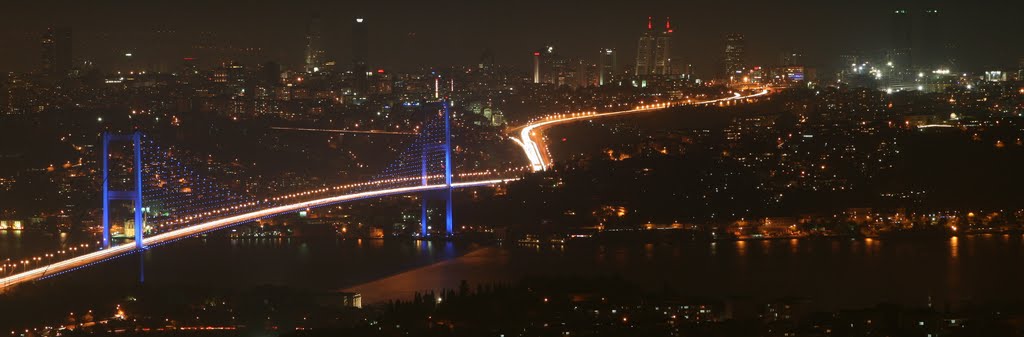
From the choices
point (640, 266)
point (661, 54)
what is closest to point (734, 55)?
point (661, 54)

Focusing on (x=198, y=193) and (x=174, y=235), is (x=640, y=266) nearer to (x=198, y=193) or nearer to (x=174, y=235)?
(x=198, y=193)

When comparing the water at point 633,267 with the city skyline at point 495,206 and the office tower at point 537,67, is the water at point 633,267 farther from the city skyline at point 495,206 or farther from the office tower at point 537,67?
the office tower at point 537,67

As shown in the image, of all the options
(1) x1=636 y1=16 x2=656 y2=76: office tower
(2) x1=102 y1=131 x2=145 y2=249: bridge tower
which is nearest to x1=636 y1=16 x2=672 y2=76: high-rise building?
(1) x1=636 y1=16 x2=656 y2=76: office tower

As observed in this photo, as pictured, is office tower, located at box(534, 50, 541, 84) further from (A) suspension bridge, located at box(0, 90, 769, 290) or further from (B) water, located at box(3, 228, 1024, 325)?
(B) water, located at box(3, 228, 1024, 325)

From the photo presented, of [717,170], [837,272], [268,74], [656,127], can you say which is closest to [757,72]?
[656,127]

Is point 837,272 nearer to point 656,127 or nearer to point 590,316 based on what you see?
point 590,316

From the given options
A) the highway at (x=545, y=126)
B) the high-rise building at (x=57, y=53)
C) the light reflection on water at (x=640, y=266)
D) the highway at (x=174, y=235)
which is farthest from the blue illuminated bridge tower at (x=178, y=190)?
the high-rise building at (x=57, y=53)
